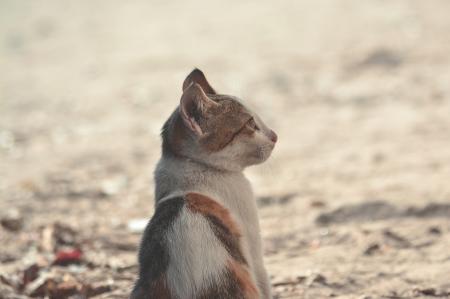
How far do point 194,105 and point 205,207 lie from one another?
480 mm

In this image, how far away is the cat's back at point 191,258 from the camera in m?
2.91

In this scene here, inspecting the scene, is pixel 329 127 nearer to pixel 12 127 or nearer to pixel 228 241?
pixel 12 127

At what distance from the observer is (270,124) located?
8.45 m

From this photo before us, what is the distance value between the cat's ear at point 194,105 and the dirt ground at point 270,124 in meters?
1.19

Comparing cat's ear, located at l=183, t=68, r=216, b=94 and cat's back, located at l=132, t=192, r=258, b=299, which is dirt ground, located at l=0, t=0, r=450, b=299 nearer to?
cat's ear, located at l=183, t=68, r=216, b=94

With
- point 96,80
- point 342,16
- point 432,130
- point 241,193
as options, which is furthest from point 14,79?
point 241,193

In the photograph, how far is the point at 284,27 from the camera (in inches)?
501

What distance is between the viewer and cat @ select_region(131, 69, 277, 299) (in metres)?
2.92

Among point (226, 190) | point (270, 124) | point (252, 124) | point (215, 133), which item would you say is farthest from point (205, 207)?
point (270, 124)

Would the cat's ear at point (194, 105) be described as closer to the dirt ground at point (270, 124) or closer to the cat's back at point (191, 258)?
the cat's back at point (191, 258)

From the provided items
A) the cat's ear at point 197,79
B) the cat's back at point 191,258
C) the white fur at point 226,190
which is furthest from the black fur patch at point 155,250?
the cat's ear at point 197,79

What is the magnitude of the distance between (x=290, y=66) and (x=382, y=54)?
1.27 m

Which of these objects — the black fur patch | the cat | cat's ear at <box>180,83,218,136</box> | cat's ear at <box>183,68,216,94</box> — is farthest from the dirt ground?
the black fur patch

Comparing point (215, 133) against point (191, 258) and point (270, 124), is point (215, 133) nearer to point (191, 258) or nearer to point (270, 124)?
point (191, 258)
